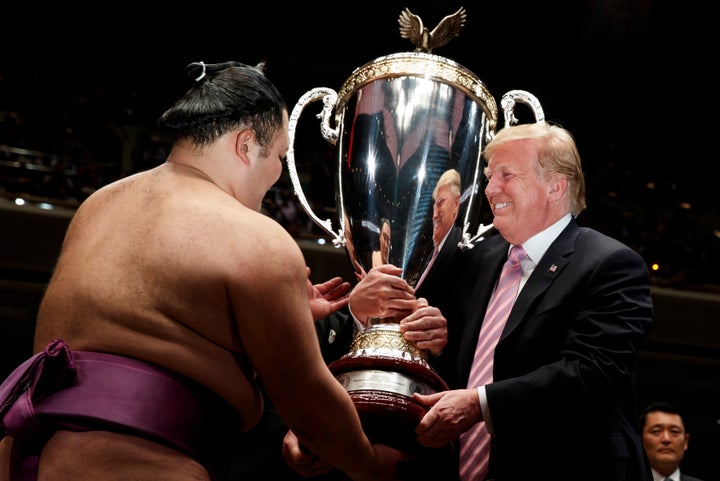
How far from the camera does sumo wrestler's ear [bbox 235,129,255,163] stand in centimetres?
133

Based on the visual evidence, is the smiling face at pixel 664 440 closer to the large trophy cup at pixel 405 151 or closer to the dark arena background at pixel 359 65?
the dark arena background at pixel 359 65

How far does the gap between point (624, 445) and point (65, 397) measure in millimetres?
966

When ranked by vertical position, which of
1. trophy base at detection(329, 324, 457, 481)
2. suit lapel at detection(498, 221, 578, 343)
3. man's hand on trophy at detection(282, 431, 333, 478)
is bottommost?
man's hand on trophy at detection(282, 431, 333, 478)

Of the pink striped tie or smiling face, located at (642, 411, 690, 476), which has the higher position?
the pink striped tie

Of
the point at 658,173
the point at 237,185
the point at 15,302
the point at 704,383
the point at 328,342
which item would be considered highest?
the point at 237,185

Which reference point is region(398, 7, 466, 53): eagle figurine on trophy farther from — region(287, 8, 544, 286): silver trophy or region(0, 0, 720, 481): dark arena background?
region(0, 0, 720, 481): dark arena background

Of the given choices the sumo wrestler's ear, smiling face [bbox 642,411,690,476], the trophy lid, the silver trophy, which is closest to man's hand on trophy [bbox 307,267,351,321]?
the silver trophy

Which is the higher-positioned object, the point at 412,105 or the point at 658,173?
the point at 412,105

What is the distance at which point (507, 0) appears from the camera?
7418 millimetres

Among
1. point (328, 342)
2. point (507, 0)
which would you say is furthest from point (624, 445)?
point (507, 0)

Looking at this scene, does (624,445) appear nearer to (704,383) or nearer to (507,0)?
(704,383)

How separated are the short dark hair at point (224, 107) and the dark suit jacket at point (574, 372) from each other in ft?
1.94

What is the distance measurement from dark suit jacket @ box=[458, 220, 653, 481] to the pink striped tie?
0.06 meters

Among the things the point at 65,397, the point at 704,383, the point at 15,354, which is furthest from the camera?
the point at 704,383
